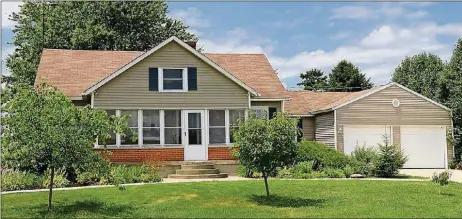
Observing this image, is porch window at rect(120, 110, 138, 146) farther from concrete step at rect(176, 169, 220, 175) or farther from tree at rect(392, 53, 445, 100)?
tree at rect(392, 53, 445, 100)

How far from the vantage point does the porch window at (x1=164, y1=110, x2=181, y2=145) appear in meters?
23.1

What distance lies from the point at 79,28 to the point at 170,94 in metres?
16.0

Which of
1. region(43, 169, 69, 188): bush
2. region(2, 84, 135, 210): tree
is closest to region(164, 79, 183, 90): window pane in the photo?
region(43, 169, 69, 188): bush

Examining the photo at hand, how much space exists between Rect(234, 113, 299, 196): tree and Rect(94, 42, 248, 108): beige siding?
9.20 m

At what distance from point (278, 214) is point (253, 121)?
9.57ft

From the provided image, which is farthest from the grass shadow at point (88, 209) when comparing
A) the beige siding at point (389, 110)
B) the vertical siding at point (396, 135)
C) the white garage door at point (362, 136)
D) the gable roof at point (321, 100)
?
the vertical siding at point (396, 135)

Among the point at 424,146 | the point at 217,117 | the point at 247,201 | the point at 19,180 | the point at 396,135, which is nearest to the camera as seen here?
the point at 247,201

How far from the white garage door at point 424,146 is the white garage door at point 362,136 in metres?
1.12

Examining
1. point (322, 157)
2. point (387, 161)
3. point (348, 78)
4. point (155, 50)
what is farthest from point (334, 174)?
point (348, 78)

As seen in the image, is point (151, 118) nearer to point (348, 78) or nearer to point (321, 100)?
point (321, 100)

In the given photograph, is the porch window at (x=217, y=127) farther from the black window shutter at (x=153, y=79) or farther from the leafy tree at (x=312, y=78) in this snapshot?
the leafy tree at (x=312, y=78)

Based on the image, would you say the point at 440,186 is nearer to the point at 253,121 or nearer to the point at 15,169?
the point at 253,121

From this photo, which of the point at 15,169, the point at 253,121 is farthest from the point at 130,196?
the point at 15,169

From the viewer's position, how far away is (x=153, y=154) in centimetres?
2266
